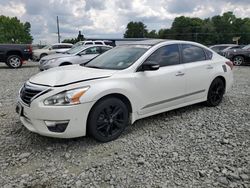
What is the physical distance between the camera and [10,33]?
79312mm

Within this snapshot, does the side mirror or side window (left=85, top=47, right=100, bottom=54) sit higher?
side window (left=85, top=47, right=100, bottom=54)

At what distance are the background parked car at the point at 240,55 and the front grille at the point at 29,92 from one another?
15.5 meters

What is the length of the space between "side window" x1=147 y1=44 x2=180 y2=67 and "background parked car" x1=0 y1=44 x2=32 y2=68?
1201cm

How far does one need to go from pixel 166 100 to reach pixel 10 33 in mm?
83063

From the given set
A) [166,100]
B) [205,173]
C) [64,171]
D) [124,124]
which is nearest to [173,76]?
[166,100]

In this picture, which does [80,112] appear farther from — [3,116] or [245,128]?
[245,128]

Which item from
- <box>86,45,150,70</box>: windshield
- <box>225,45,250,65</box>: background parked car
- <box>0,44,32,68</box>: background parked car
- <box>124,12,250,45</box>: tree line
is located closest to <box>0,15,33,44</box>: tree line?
<box>124,12,250,45</box>: tree line

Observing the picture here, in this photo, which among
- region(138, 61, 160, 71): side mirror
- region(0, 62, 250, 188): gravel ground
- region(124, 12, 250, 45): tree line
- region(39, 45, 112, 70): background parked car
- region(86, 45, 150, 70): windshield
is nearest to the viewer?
region(0, 62, 250, 188): gravel ground

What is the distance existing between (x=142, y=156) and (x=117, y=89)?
41.6 inches

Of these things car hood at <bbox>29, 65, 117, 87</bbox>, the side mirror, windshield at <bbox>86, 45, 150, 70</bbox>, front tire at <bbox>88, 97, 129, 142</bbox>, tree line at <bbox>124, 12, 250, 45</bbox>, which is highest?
tree line at <bbox>124, 12, 250, 45</bbox>

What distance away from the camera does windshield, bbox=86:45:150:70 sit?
4.73 m

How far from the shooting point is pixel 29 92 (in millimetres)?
4078

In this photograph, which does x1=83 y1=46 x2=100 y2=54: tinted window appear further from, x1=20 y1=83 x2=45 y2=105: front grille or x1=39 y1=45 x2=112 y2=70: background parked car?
x1=20 y1=83 x2=45 y2=105: front grille

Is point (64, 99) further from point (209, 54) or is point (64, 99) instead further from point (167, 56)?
point (209, 54)
